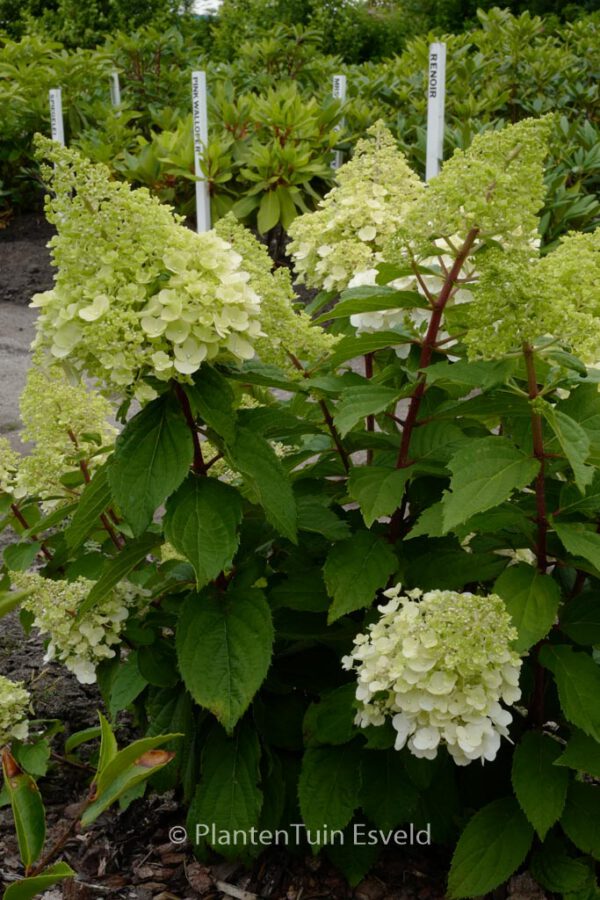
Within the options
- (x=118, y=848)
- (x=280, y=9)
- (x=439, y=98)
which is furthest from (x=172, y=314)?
(x=280, y=9)

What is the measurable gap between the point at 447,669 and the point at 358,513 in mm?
647

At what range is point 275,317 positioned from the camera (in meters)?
1.90

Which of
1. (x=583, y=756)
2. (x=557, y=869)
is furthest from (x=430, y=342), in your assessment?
(x=557, y=869)

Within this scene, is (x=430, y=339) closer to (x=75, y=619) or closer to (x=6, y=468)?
(x=75, y=619)

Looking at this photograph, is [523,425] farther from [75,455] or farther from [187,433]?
[75,455]

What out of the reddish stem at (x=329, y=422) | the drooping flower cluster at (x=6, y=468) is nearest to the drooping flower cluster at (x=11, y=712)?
the drooping flower cluster at (x=6, y=468)

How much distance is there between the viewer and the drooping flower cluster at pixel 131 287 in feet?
5.22

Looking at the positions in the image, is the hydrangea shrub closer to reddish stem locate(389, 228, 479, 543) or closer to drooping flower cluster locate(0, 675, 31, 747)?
reddish stem locate(389, 228, 479, 543)

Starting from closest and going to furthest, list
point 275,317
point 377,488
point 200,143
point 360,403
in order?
point 360,403 → point 377,488 → point 275,317 → point 200,143

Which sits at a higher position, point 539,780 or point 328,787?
point 539,780

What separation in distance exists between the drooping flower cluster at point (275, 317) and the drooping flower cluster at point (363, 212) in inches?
14.5

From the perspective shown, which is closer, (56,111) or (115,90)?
(56,111)

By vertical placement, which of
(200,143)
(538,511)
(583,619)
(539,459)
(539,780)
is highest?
(539,459)

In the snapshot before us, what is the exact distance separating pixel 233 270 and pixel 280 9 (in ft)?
50.0
